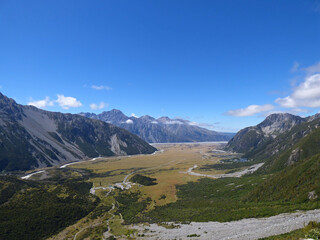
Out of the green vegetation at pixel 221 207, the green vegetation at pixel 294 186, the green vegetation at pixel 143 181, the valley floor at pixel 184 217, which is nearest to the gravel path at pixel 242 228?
the valley floor at pixel 184 217

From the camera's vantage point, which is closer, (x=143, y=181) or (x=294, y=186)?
(x=294, y=186)

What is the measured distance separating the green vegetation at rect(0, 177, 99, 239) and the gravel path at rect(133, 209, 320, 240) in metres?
38.2

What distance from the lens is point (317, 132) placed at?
129 metres

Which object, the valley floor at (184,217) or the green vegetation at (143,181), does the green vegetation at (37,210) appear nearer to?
the valley floor at (184,217)

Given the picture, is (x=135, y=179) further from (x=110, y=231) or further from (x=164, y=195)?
(x=110, y=231)

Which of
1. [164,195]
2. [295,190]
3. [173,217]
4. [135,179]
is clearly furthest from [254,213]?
[135,179]

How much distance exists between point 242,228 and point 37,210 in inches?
3021

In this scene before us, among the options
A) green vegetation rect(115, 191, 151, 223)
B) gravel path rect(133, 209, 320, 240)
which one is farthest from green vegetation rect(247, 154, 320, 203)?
green vegetation rect(115, 191, 151, 223)

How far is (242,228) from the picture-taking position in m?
44.8

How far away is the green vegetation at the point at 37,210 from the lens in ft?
217

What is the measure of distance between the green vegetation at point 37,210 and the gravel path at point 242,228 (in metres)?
38.2

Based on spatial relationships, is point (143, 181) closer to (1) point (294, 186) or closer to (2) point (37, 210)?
(2) point (37, 210)

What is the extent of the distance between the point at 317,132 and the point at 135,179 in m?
132

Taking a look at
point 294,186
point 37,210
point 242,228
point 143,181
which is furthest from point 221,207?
point 143,181
